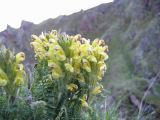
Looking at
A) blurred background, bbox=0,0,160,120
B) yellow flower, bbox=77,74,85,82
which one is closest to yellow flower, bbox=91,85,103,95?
yellow flower, bbox=77,74,85,82

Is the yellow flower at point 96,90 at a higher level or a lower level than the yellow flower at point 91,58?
lower

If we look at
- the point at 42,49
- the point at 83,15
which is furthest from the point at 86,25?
the point at 42,49

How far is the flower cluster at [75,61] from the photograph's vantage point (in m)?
4.20

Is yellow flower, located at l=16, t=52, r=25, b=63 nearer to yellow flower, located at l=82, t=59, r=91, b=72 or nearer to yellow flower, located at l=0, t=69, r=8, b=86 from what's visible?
yellow flower, located at l=0, t=69, r=8, b=86

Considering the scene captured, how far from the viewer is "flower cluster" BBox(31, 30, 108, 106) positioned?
4203mm

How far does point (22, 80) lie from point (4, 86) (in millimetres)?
156

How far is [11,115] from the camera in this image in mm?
4043

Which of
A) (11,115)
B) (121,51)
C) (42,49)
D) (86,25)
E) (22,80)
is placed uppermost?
(86,25)

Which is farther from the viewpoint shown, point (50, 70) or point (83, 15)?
point (83, 15)

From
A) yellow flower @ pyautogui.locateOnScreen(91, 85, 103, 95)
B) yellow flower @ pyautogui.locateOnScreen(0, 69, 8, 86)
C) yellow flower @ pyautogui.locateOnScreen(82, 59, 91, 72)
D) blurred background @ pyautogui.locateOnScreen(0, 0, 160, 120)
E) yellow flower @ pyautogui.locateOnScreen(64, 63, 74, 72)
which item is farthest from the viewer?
blurred background @ pyautogui.locateOnScreen(0, 0, 160, 120)

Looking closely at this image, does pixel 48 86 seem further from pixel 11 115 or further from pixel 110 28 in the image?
pixel 110 28

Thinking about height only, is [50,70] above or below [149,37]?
below

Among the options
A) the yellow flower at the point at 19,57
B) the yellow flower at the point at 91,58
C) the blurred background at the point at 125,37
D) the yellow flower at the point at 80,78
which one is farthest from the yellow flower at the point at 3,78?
the blurred background at the point at 125,37

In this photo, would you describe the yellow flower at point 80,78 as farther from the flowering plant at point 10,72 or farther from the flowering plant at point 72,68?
the flowering plant at point 10,72
